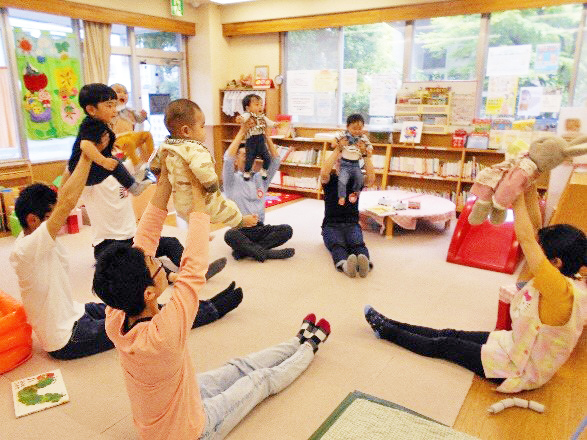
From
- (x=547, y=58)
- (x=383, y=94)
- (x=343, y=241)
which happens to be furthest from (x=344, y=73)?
(x=343, y=241)

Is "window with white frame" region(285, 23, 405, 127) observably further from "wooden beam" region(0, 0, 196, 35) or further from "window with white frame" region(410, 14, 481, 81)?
"wooden beam" region(0, 0, 196, 35)

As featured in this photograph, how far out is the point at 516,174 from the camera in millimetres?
1675

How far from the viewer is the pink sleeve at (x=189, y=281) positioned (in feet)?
4.50

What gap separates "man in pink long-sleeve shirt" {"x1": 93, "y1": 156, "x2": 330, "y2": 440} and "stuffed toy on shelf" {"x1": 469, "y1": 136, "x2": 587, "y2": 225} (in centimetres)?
114

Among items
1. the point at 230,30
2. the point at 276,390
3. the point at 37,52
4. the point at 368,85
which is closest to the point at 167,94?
the point at 230,30

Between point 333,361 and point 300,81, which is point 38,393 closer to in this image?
point 333,361

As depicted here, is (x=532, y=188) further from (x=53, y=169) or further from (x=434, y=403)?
(x=53, y=169)

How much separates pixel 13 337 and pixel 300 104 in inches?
229

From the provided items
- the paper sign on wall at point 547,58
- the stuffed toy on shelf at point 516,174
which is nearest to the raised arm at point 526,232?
the stuffed toy on shelf at point 516,174

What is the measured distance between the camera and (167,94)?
24.4 feet

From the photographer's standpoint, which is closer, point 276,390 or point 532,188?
point 532,188

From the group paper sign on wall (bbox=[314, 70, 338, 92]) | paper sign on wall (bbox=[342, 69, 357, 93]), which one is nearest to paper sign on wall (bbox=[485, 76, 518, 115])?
paper sign on wall (bbox=[342, 69, 357, 93])

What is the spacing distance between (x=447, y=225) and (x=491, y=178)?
374 cm

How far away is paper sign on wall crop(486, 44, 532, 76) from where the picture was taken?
548cm
